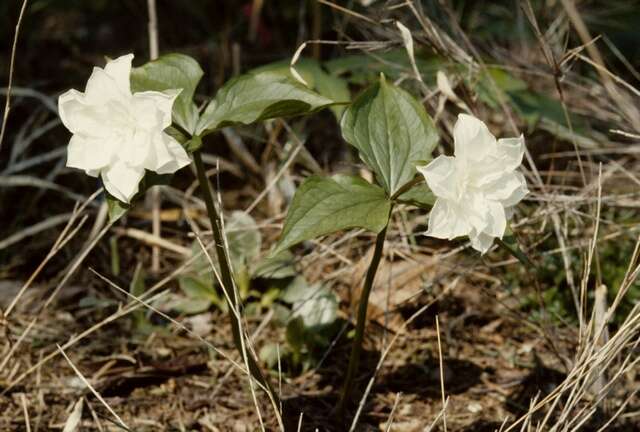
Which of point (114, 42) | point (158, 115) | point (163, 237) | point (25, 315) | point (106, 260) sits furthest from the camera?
point (114, 42)

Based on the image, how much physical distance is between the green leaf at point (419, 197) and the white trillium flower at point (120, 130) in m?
0.37

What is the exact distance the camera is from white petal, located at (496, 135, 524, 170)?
136 centimetres

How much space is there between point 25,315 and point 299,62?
98 cm

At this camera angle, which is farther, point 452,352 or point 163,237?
point 163,237

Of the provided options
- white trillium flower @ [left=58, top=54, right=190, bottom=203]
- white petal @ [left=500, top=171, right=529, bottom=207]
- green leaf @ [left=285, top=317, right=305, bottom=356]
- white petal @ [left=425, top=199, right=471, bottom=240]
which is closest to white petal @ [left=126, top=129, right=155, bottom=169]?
white trillium flower @ [left=58, top=54, right=190, bottom=203]

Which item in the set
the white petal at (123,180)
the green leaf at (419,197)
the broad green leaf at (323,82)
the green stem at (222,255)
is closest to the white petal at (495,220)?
the green leaf at (419,197)

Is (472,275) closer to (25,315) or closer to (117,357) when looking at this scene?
(117,357)

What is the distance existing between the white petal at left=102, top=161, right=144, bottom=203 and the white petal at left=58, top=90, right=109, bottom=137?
68mm

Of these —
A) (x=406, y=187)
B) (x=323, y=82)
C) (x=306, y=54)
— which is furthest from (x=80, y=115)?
(x=306, y=54)

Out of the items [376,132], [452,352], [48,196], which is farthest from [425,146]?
[48,196]

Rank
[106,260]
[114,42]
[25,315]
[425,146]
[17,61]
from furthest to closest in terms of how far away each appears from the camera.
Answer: [114,42] → [17,61] → [106,260] → [25,315] → [425,146]

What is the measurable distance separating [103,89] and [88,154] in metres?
0.11

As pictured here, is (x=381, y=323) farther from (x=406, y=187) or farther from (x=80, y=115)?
(x=80, y=115)

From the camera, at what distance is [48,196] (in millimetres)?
2631
